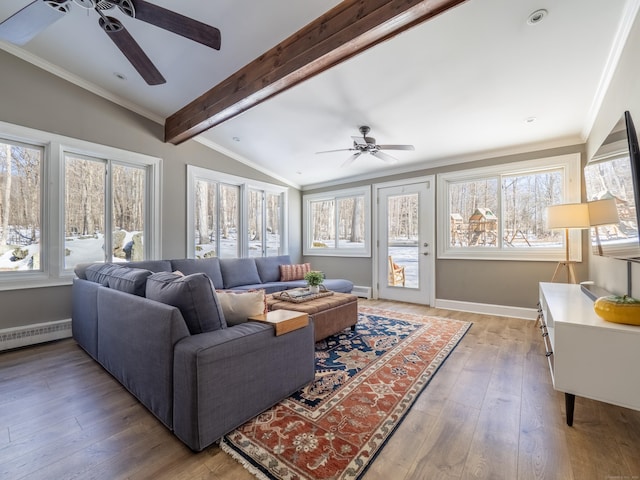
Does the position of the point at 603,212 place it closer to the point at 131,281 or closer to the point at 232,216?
the point at 131,281

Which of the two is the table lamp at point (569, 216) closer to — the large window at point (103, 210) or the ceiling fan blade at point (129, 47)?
Result: the ceiling fan blade at point (129, 47)

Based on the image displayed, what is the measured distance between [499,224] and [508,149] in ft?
3.51

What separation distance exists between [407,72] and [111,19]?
7.77 feet

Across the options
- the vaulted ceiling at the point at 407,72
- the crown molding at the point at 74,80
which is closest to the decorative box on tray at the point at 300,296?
the vaulted ceiling at the point at 407,72

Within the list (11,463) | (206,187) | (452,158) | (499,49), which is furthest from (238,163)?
(11,463)

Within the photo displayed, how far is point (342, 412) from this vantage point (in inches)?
71.2

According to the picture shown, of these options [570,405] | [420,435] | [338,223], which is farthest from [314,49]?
[338,223]

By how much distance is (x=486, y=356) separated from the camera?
269cm

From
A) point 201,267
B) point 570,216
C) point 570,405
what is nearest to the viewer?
point 570,405

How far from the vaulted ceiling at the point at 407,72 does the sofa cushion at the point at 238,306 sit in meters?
2.21

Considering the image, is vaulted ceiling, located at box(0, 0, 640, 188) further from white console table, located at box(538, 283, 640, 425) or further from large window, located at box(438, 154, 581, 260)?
white console table, located at box(538, 283, 640, 425)

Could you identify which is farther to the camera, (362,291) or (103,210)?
(362,291)

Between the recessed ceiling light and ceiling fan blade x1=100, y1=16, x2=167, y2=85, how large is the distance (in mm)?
2862

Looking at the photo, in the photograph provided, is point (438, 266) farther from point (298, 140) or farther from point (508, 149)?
point (298, 140)
